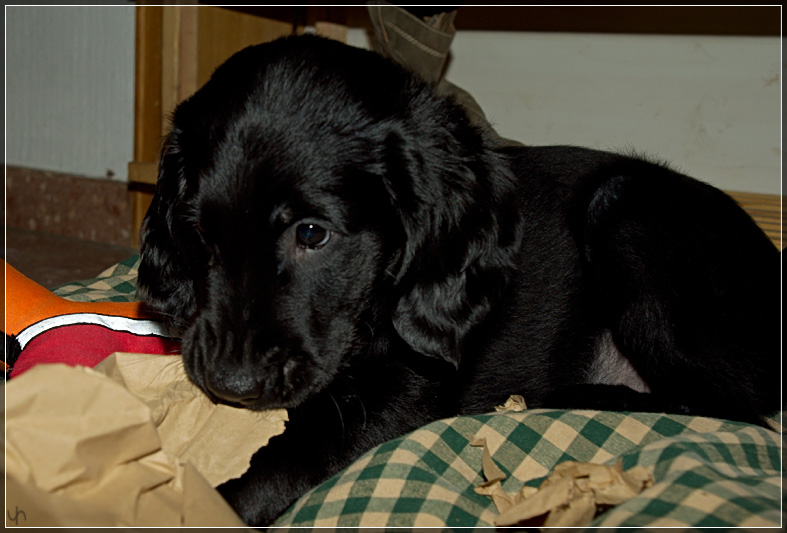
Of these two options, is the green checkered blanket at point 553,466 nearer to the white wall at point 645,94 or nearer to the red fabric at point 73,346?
the red fabric at point 73,346

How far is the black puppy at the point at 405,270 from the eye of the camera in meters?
1.24

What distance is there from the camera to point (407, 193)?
1.39 meters

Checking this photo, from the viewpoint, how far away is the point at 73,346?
1.45 metres

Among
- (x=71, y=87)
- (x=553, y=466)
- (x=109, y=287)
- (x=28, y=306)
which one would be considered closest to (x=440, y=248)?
(x=553, y=466)

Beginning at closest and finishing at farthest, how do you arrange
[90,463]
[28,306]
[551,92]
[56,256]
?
1. [90,463]
2. [28,306]
3. [551,92]
4. [56,256]

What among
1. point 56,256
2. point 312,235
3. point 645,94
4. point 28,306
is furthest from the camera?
point 56,256

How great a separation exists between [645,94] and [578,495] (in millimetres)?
2875

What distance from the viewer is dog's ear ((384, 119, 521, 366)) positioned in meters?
1.40

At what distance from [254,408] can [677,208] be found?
1.12 metres

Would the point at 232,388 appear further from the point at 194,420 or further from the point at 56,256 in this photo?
the point at 56,256

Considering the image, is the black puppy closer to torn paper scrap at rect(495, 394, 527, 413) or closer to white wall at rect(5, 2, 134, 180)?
torn paper scrap at rect(495, 394, 527, 413)

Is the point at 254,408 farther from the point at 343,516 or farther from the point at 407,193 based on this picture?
the point at 407,193

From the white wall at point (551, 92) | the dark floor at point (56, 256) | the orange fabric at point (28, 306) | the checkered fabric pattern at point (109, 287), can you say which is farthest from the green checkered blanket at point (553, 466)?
the dark floor at point (56, 256)

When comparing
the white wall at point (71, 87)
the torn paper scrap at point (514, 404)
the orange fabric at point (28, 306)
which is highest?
the orange fabric at point (28, 306)
